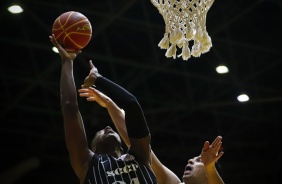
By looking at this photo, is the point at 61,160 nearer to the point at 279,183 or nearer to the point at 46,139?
the point at 46,139

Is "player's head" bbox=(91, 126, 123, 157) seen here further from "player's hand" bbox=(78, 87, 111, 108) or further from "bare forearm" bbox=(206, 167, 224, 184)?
"bare forearm" bbox=(206, 167, 224, 184)

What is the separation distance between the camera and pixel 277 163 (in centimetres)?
1562

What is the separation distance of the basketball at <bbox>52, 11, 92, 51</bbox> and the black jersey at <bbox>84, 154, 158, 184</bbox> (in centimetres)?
78

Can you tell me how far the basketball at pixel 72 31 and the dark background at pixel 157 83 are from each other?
6897 millimetres

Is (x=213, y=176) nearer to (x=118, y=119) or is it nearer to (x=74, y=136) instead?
(x=118, y=119)

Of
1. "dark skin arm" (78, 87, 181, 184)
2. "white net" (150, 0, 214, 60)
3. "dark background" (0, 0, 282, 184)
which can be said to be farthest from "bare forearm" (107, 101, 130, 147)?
"dark background" (0, 0, 282, 184)

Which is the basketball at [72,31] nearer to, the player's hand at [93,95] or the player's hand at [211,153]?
the player's hand at [93,95]

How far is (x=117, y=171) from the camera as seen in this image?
3.67 m

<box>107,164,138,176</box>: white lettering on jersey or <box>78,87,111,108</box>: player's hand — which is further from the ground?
<box>78,87,111,108</box>: player's hand

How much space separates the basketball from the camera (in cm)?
411

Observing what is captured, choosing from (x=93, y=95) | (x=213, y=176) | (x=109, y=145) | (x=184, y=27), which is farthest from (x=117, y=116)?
(x=184, y=27)

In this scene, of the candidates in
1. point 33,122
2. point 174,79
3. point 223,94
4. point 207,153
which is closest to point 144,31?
point 174,79

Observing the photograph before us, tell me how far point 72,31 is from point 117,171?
102cm

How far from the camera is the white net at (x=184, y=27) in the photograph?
18.0ft
